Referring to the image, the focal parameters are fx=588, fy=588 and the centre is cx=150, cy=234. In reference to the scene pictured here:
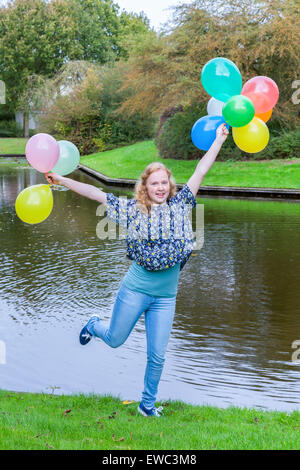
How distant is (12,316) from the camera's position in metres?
6.61

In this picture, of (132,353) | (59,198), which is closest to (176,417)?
(132,353)

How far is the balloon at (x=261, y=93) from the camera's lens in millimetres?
4883

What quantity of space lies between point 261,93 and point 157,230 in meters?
1.89

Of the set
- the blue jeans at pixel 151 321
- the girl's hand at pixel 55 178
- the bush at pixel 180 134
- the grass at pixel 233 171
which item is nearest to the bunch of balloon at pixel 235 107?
the girl's hand at pixel 55 178

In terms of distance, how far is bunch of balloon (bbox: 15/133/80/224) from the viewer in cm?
422

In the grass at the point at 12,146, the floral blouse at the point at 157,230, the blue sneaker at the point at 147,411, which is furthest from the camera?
the grass at the point at 12,146

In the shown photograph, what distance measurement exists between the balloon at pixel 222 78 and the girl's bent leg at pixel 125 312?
201cm

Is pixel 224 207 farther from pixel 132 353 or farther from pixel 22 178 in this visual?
pixel 22 178

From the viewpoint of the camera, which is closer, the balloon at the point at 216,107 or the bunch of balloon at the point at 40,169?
the bunch of balloon at the point at 40,169

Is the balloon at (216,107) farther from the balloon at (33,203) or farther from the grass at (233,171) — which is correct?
the grass at (233,171)

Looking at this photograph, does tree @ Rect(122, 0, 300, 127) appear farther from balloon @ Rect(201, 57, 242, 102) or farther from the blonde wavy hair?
the blonde wavy hair

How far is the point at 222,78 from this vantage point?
4785mm

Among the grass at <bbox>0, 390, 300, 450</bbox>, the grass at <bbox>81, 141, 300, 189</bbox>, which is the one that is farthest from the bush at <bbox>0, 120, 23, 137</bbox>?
the grass at <bbox>0, 390, 300, 450</bbox>

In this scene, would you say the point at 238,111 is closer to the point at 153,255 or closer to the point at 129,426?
the point at 153,255
